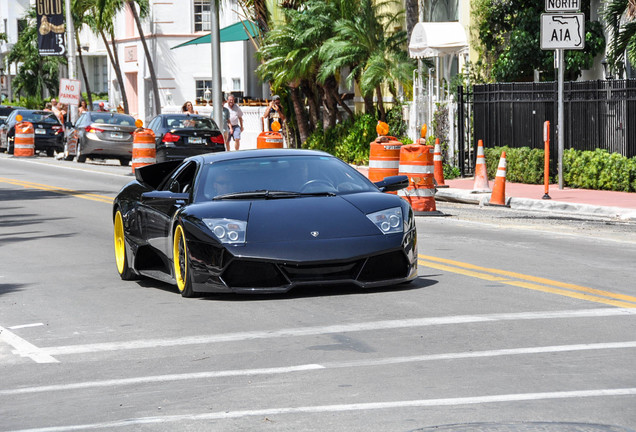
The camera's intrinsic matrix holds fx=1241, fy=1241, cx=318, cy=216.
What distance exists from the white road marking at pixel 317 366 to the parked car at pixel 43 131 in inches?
1437

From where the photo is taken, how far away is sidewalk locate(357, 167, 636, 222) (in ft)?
62.8

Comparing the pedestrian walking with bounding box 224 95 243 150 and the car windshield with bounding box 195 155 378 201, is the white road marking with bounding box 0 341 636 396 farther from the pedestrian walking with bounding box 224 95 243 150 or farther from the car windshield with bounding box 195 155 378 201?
the pedestrian walking with bounding box 224 95 243 150

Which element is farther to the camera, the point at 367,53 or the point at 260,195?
the point at 367,53

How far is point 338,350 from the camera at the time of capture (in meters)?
7.93

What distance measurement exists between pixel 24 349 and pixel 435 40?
22.6 meters

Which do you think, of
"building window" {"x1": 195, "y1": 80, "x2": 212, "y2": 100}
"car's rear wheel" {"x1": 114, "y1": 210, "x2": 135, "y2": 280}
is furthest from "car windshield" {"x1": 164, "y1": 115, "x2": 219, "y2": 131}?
"building window" {"x1": 195, "y1": 80, "x2": 212, "y2": 100}

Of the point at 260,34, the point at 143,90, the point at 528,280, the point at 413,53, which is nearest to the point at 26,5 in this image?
the point at 143,90

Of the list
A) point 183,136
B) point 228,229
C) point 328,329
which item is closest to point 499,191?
point 228,229

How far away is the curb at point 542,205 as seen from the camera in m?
18.8

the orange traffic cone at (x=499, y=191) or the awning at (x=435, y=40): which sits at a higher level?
the awning at (x=435, y=40)

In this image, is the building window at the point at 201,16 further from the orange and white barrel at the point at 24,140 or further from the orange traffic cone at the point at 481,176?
the orange traffic cone at the point at 481,176

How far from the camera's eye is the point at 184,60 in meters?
58.6

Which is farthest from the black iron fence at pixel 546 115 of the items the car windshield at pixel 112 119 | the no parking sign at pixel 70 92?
→ the no parking sign at pixel 70 92

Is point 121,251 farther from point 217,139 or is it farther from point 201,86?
point 201,86
